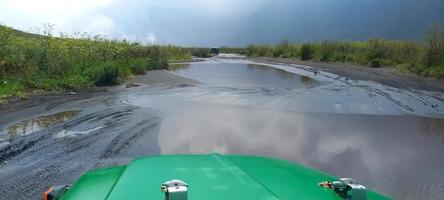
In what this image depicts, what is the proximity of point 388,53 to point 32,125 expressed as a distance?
29138 millimetres

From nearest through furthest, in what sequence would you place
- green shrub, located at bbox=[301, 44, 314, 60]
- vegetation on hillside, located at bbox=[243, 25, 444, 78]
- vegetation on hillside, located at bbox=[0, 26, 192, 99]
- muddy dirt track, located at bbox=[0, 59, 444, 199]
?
muddy dirt track, located at bbox=[0, 59, 444, 199]
vegetation on hillside, located at bbox=[0, 26, 192, 99]
vegetation on hillside, located at bbox=[243, 25, 444, 78]
green shrub, located at bbox=[301, 44, 314, 60]

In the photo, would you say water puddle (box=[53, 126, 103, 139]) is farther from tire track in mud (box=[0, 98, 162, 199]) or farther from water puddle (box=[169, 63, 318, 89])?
water puddle (box=[169, 63, 318, 89])

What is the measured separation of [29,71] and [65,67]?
2.12 m

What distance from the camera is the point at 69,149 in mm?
7898

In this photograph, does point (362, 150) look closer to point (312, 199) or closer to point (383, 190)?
point (383, 190)

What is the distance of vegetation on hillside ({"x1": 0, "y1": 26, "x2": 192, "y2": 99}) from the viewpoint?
16297 millimetres

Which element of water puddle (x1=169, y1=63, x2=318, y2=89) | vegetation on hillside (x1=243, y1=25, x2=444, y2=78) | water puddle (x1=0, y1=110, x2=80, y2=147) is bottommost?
water puddle (x1=169, y1=63, x2=318, y2=89)

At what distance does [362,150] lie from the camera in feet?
26.7

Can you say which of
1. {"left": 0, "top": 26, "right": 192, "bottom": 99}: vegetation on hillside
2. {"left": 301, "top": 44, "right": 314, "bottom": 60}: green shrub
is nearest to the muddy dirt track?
{"left": 0, "top": 26, "right": 192, "bottom": 99}: vegetation on hillside

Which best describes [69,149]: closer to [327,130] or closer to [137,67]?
[327,130]

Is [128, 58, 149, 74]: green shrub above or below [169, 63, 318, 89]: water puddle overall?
above

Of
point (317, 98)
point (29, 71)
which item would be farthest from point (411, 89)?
point (29, 71)

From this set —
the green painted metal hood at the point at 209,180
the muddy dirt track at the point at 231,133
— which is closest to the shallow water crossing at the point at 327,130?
the muddy dirt track at the point at 231,133

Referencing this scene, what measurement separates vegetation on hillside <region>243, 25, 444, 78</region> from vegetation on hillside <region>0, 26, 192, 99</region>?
47.6ft
